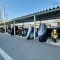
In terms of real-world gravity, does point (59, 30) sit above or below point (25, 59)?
above

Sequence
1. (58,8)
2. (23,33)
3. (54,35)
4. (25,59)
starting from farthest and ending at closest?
(23,33) → (54,35) → (58,8) → (25,59)

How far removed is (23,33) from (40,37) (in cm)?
682

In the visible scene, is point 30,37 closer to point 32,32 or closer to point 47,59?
point 32,32

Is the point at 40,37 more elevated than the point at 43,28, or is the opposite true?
the point at 43,28

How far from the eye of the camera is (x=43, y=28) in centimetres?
1345

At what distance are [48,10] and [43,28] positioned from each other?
200 centimetres

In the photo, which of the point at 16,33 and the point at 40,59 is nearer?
the point at 40,59

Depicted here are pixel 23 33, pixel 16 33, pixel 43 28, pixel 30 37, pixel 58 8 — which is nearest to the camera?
pixel 58 8

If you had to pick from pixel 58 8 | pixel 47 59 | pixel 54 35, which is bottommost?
pixel 47 59

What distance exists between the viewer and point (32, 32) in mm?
15719

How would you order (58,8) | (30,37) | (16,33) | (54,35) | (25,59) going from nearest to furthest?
(25,59) → (58,8) → (54,35) → (30,37) → (16,33)

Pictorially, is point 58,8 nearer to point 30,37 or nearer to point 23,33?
point 30,37

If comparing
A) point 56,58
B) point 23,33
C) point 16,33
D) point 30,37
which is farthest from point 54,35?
point 16,33

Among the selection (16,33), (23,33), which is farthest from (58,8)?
(16,33)
